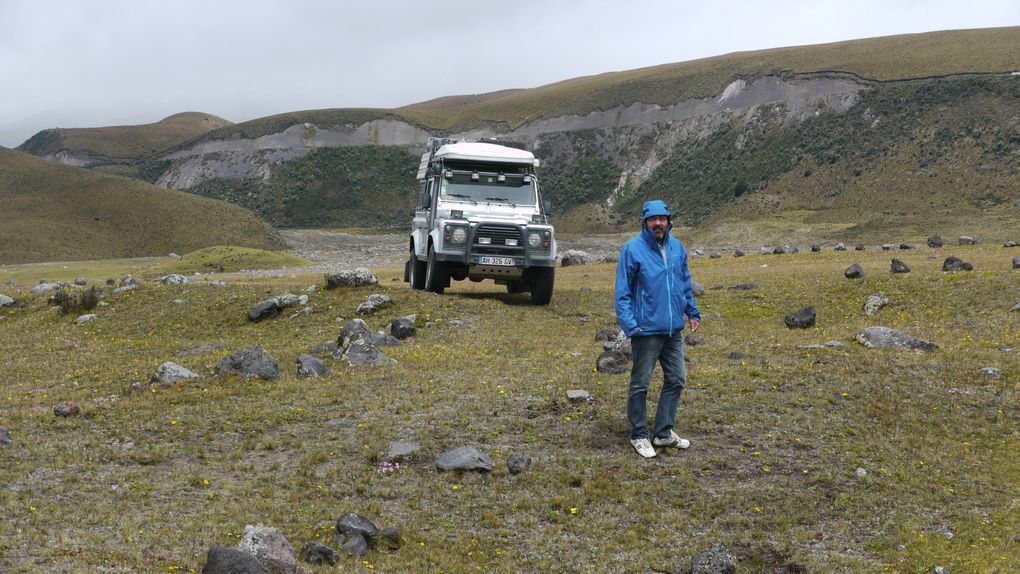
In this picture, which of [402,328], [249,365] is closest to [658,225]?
[249,365]

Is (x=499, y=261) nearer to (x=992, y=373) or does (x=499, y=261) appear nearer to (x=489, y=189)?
(x=489, y=189)

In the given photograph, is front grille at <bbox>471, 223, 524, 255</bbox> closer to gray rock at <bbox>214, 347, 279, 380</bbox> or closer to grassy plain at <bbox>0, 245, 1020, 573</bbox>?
grassy plain at <bbox>0, 245, 1020, 573</bbox>

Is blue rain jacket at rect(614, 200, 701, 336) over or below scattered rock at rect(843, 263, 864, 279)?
over

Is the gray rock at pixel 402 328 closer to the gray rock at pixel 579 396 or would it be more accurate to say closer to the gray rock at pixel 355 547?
the gray rock at pixel 579 396

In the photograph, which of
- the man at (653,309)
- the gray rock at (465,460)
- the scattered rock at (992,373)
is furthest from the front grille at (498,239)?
the gray rock at (465,460)

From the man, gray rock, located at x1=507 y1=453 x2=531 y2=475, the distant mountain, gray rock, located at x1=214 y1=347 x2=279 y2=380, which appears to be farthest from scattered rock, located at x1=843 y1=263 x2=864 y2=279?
the distant mountain

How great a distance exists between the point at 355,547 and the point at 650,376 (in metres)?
4.17

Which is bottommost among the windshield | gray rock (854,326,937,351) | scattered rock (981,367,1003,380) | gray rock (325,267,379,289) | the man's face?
scattered rock (981,367,1003,380)

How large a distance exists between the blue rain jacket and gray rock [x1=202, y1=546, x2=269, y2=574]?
4819 mm

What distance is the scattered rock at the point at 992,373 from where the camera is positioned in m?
13.5

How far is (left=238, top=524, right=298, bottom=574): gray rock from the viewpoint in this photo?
22.6 feet

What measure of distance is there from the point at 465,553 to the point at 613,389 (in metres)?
5.57

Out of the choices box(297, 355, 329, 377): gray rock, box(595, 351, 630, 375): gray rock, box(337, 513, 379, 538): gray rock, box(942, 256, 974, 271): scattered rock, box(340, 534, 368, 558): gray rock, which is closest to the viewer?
box(340, 534, 368, 558): gray rock

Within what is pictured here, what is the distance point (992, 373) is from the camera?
535 inches
